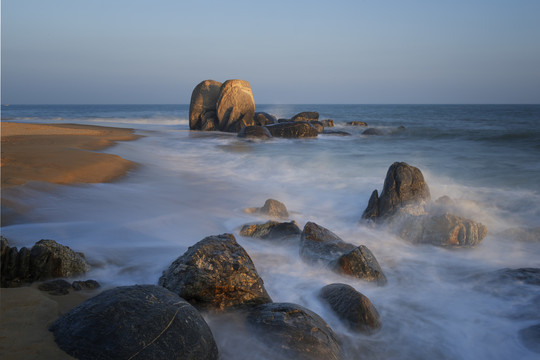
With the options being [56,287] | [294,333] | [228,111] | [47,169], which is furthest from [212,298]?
[228,111]

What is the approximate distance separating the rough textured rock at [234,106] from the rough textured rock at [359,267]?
63.0ft

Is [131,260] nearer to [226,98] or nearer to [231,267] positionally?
[231,267]

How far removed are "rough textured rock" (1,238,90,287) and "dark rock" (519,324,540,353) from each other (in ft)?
13.0

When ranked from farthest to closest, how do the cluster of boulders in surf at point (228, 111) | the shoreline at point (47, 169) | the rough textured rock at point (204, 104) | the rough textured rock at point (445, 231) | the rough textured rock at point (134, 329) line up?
the rough textured rock at point (204, 104), the cluster of boulders in surf at point (228, 111), the shoreline at point (47, 169), the rough textured rock at point (445, 231), the rough textured rock at point (134, 329)

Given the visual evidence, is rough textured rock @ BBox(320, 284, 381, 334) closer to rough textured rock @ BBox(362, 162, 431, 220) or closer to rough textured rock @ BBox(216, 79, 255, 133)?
rough textured rock @ BBox(362, 162, 431, 220)

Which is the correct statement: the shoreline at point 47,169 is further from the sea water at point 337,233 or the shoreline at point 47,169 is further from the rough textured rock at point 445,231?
the rough textured rock at point 445,231

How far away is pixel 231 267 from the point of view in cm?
317

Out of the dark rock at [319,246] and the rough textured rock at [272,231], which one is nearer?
the dark rock at [319,246]

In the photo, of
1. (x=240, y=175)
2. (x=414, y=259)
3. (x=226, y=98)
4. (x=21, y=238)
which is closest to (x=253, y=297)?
(x=414, y=259)

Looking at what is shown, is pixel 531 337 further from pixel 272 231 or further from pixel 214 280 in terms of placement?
pixel 272 231

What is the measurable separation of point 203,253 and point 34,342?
1.36 meters

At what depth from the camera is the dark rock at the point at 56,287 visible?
2916 millimetres

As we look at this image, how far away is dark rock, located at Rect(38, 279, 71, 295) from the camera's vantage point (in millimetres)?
2916

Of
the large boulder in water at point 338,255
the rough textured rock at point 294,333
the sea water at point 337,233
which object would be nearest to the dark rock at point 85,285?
the sea water at point 337,233
